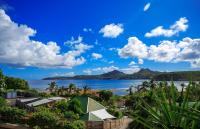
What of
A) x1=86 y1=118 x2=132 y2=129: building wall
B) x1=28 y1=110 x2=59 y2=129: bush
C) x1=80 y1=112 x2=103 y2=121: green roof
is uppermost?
x1=28 y1=110 x2=59 y2=129: bush

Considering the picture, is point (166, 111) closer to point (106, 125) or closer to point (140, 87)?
point (106, 125)

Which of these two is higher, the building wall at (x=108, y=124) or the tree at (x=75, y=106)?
the tree at (x=75, y=106)

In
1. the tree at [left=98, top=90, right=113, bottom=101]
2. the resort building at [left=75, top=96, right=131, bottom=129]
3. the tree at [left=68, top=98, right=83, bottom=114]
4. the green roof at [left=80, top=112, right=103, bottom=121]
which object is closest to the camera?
the resort building at [left=75, top=96, right=131, bottom=129]

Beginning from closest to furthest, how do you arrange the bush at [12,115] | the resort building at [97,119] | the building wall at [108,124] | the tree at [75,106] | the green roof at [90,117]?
the bush at [12,115] < the building wall at [108,124] < the resort building at [97,119] < the green roof at [90,117] < the tree at [75,106]

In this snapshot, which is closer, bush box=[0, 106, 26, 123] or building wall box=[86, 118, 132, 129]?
bush box=[0, 106, 26, 123]

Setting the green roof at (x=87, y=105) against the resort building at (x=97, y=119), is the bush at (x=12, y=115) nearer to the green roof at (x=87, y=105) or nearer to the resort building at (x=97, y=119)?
the resort building at (x=97, y=119)

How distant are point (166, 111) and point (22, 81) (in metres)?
95.8

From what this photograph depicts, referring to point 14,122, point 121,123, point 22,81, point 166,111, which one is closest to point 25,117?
point 14,122

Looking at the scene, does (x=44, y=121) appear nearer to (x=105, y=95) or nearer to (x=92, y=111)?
(x=92, y=111)

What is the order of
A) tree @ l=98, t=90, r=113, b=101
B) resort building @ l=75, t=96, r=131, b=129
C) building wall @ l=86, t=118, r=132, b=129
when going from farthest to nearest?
tree @ l=98, t=90, r=113, b=101
resort building @ l=75, t=96, r=131, b=129
building wall @ l=86, t=118, r=132, b=129

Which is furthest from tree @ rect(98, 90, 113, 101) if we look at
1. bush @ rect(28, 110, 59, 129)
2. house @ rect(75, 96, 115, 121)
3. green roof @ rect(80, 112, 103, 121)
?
bush @ rect(28, 110, 59, 129)

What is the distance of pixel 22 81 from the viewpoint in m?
98.9

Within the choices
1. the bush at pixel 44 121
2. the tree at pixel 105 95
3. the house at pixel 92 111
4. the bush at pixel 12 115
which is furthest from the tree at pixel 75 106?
the tree at pixel 105 95

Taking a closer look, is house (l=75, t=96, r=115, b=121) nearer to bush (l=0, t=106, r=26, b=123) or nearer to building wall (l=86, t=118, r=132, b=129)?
building wall (l=86, t=118, r=132, b=129)
